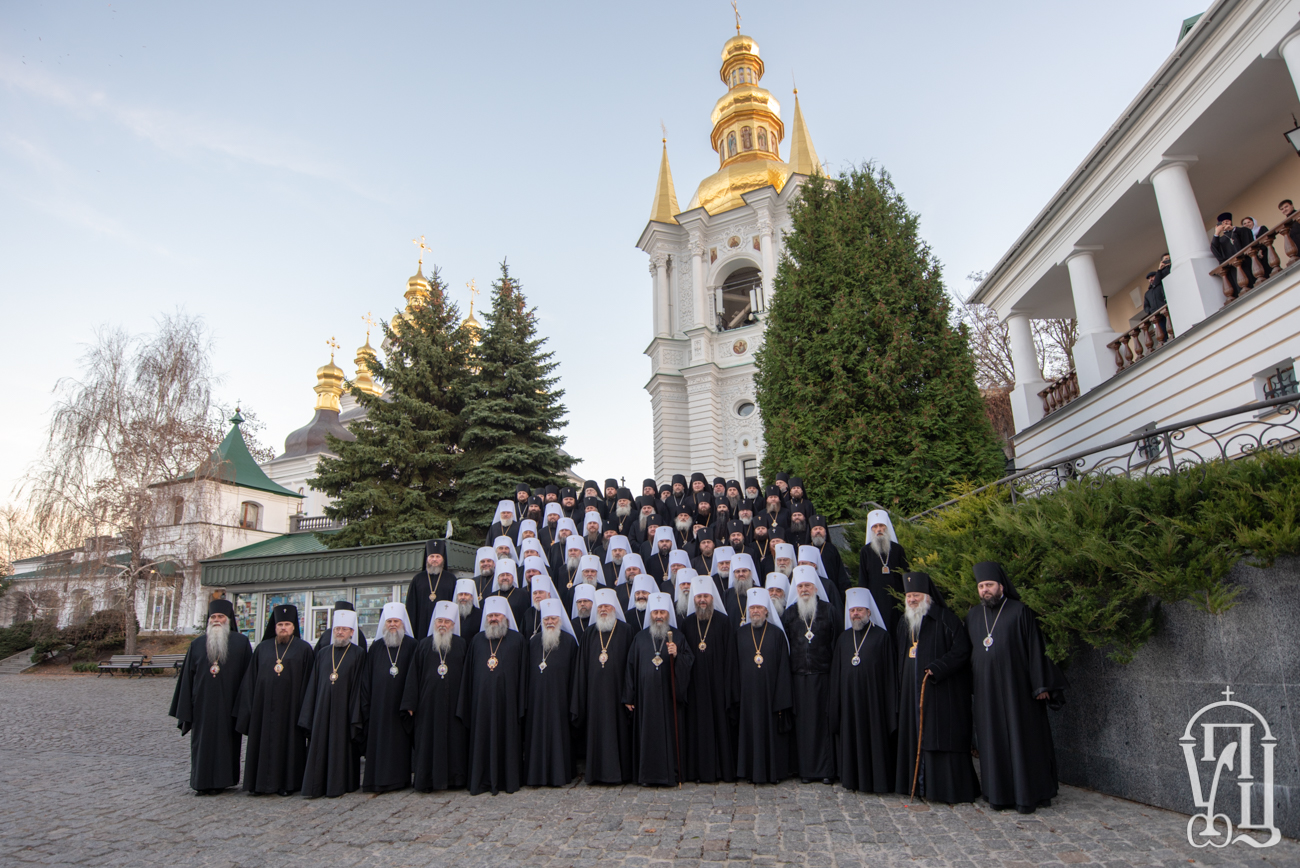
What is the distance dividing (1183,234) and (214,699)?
12.4 meters

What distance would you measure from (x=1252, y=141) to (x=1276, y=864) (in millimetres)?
9777

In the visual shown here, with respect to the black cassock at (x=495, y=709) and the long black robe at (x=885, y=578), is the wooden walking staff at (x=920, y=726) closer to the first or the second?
the long black robe at (x=885, y=578)

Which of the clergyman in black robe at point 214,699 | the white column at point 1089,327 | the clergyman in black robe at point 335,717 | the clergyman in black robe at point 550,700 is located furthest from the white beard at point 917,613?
the white column at point 1089,327

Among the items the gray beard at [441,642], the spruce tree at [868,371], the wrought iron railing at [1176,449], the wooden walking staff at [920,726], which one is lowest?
the wooden walking staff at [920,726]

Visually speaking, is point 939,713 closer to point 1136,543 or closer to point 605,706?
point 1136,543

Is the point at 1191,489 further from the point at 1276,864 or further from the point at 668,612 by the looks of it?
the point at 668,612

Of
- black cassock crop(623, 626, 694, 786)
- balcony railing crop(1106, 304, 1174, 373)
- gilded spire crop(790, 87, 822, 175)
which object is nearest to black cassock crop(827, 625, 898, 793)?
black cassock crop(623, 626, 694, 786)

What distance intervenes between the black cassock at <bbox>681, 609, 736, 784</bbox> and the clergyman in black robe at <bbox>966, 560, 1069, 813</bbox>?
6.97 feet

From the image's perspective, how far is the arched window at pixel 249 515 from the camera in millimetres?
32438

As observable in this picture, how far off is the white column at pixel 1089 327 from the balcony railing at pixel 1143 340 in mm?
186

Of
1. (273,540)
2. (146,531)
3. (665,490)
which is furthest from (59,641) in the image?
(665,490)

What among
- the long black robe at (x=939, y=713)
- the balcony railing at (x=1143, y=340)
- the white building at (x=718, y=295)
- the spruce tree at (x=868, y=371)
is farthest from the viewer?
the white building at (x=718, y=295)

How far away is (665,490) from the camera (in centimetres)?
1166

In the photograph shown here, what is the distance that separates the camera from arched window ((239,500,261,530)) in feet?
106
